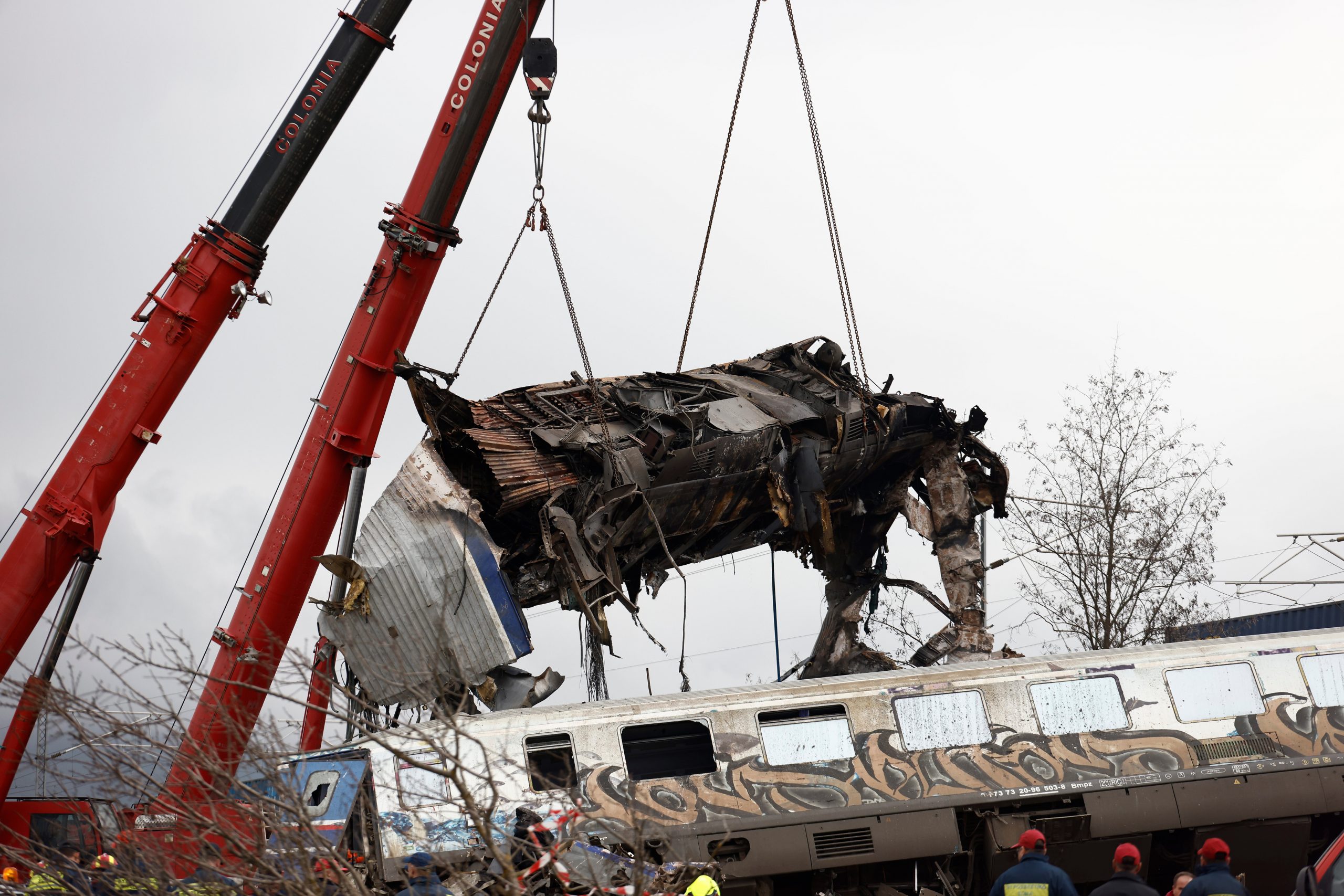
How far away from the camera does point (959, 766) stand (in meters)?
13.0

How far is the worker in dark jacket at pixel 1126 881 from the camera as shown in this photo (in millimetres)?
8977

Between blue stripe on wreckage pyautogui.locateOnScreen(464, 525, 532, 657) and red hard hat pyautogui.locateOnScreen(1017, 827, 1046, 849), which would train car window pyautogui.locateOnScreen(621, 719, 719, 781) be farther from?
red hard hat pyautogui.locateOnScreen(1017, 827, 1046, 849)

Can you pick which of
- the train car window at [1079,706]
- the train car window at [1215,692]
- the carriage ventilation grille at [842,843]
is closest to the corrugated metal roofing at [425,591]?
the carriage ventilation grille at [842,843]

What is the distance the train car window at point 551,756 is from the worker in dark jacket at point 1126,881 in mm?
5274

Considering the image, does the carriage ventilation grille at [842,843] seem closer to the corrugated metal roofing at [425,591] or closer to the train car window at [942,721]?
the train car window at [942,721]

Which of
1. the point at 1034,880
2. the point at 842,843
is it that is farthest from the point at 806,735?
the point at 1034,880

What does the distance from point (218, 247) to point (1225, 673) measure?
12699mm

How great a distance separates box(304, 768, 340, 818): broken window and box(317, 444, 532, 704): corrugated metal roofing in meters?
1.28

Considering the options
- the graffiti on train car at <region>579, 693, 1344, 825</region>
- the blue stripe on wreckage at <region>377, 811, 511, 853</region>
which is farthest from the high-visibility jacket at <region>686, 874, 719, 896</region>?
the graffiti on train car at <region>579, 693, 1344, 825</region>

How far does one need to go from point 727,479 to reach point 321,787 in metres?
6.48

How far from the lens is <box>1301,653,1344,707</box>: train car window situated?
13.6m

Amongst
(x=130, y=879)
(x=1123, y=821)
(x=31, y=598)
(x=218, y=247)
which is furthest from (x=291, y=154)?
(x=1123, y=821)

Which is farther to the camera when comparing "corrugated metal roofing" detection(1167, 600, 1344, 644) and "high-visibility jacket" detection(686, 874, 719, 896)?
"corrugated metal roofing" detection(1167, 600, 1344, 644)

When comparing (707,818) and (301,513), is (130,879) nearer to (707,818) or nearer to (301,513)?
(707,818)
